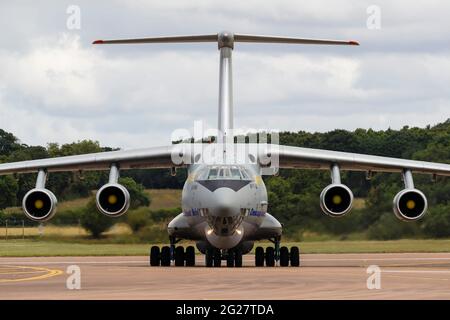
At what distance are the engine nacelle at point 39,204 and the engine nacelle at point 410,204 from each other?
747 centimetres

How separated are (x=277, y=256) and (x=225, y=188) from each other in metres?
3.35

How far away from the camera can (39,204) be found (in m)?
26.3

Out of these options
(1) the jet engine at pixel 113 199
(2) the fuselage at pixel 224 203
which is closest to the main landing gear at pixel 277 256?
(2) the fuselage at pixel 224 203

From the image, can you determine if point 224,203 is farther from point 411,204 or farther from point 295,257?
point 411,204

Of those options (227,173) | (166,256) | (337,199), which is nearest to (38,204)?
(166,256)

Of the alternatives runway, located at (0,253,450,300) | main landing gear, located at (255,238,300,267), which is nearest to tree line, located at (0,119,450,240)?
main landing gear, located at (255,238,300,267)

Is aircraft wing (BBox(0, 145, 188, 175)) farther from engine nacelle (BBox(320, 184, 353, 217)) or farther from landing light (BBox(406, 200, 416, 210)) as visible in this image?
landing light (BBox(406, 200, 416, 210))

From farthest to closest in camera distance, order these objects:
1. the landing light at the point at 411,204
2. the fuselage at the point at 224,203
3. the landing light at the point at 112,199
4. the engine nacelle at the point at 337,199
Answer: the landing light at the point at 411,204 < the landing light at the point at 112,199 < the engine nacelle at the point at 337,199 < the fuselage at the point at 224,203

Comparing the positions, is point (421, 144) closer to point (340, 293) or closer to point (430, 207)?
point (430, 207)

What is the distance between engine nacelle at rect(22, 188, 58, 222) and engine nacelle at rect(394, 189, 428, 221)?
747 cm

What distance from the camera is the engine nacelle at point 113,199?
85.5 ft

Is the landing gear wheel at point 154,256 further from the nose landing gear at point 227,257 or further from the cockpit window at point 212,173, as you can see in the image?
the cockpit window at point 212,173

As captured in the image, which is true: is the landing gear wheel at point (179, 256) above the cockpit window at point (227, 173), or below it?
below
